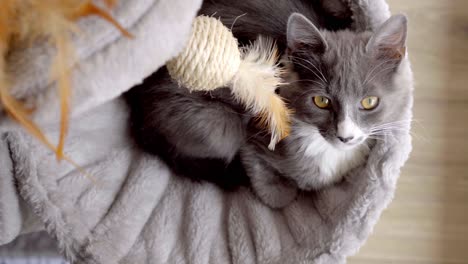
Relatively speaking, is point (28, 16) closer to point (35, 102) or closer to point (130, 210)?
point (35, 102)

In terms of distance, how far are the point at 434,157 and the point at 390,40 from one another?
62 centimetres

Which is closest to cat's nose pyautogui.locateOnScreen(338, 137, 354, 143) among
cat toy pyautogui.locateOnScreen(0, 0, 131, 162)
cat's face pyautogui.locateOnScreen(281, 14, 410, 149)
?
cat's face pyautogui.locateOnScreen(281, 14, 410, 149)

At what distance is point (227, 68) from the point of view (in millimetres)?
767

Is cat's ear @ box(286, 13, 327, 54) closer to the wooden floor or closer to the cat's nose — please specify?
the cat's nose

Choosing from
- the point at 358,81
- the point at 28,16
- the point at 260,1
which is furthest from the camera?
the point at 260,1

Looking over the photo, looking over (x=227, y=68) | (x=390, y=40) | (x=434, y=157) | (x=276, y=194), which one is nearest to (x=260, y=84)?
(x=227, y=68)

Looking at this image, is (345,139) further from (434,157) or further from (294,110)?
(434,157)

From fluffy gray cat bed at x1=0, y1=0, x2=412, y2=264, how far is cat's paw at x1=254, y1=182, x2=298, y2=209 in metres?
0.02

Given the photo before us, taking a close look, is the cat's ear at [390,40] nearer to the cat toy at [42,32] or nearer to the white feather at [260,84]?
the white feather at [260,84]

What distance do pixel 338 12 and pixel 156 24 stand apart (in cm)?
63

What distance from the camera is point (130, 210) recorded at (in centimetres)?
112

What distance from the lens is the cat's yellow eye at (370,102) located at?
37.3 inches

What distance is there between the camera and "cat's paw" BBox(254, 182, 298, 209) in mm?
1146

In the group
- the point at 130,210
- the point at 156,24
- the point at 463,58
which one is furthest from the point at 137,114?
the point at 463,58
